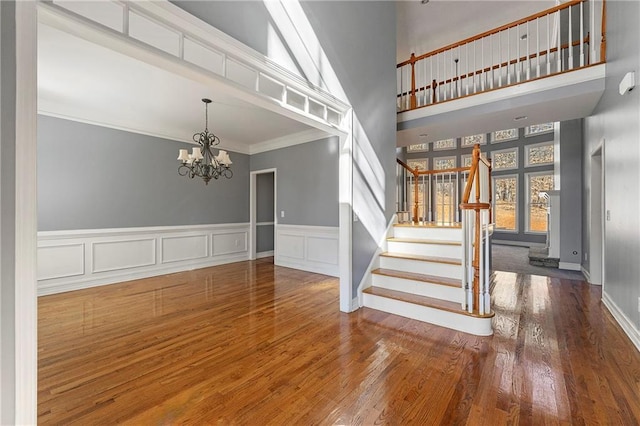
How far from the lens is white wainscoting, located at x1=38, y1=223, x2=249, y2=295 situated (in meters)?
4.20

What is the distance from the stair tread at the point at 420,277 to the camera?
3218 mm

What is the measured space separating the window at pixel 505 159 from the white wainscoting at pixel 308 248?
7543 mm

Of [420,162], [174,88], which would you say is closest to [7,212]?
[174,88]

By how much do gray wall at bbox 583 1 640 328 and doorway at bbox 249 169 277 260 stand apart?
19.1ft

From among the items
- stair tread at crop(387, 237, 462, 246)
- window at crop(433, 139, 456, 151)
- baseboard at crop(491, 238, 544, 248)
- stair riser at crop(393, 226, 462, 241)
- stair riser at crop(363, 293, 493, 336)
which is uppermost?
window at crop(433, 139, 456, 151)

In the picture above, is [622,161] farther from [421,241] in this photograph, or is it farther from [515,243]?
[515,243]

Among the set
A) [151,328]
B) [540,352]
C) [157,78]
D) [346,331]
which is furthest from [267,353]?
[157,78]

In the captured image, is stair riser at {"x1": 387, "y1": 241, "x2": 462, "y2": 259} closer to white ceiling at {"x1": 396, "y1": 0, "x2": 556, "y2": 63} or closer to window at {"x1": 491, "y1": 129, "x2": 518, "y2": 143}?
white ceiling at {"x1": 396, "y1": 0, "x2": 556, "y2": 63}

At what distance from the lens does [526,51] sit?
593 cm

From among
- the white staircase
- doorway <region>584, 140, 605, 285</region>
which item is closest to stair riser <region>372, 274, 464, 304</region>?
the white staircase

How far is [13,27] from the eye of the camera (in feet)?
3.75

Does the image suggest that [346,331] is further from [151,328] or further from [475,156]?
[475,156]

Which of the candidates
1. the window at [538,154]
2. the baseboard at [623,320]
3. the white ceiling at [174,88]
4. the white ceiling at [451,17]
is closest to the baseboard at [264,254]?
the white ceiling at [174,88]

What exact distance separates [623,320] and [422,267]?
1973mm
